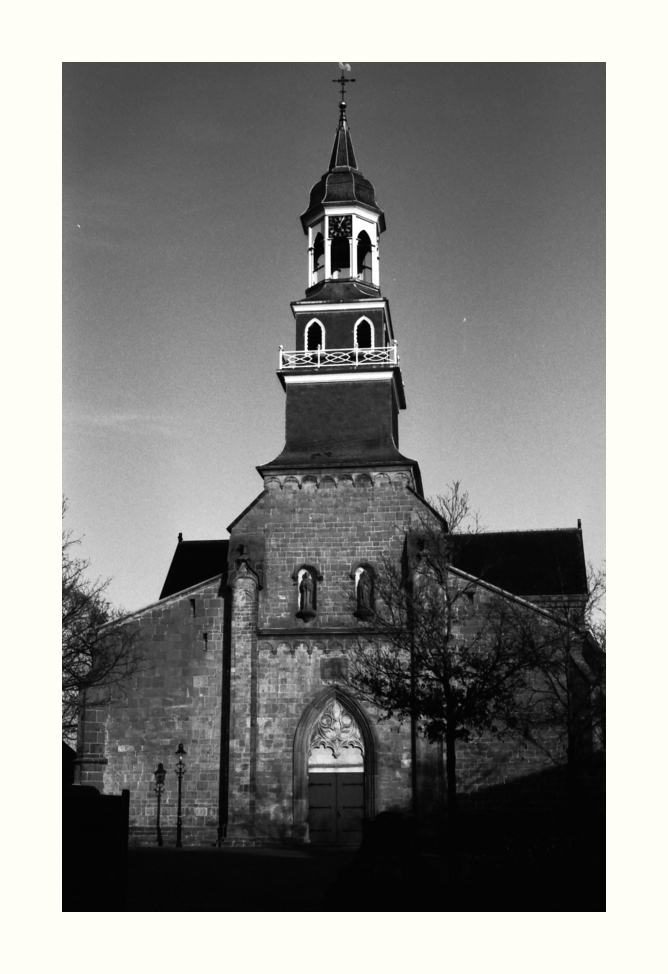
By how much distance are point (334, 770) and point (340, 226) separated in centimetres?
1631

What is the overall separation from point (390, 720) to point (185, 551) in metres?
16.0

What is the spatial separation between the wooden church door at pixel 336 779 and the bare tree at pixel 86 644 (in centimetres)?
562

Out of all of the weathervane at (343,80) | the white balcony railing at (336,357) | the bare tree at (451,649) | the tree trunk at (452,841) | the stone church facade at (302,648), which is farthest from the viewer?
the white balcony railing at (336,357)

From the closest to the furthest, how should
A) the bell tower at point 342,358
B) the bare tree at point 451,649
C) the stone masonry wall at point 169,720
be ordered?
the bare tree at point 451,649
the stone masonry wall at point 169,720
the bell tower at point 342,358

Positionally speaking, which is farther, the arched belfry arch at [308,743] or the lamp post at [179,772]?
the arched belfry arch at [308,743]

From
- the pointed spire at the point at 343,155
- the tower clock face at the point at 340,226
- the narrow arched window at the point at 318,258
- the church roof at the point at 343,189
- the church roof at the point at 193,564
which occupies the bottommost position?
the church roof at the point at 193,564

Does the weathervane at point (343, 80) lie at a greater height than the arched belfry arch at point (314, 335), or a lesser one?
greater

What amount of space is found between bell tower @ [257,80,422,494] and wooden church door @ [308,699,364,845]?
23.6 feet

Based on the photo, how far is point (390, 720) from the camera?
3156 centimetres

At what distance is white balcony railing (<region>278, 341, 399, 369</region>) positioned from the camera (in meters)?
34.9

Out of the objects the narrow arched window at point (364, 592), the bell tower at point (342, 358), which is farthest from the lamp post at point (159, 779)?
the bell tower at point (342, 358)

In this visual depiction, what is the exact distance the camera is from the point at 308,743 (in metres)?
31.8

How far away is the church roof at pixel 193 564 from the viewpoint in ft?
143

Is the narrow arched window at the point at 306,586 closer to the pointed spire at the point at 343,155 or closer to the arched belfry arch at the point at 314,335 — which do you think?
the arched belfry arch at the point at 314,335
